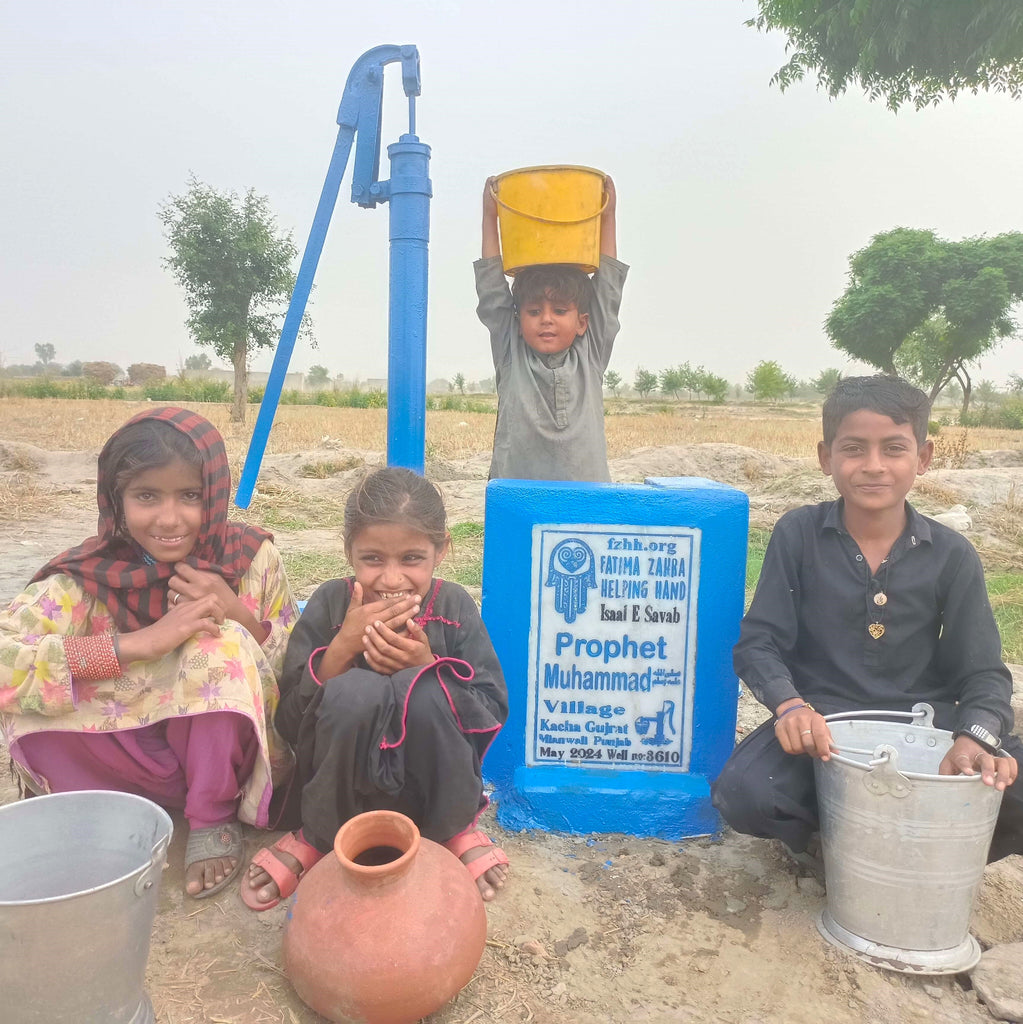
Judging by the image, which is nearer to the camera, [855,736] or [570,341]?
[855,736]

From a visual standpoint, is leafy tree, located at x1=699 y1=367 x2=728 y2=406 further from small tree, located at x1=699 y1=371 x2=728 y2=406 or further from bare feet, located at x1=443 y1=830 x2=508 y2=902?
bare feet, located at x1=443 y1=830 x2=508 y2=902

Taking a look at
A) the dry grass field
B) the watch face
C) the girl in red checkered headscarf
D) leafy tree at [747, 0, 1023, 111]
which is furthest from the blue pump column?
leafy tree at [747, 0, 1023, 111]

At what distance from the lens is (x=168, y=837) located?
4.79 feet

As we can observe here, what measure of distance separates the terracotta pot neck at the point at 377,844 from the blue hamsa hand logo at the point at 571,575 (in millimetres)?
909

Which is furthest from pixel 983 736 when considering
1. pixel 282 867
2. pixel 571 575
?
pixel 282 867

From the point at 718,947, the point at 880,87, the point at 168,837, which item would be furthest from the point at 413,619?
the point at 880,87

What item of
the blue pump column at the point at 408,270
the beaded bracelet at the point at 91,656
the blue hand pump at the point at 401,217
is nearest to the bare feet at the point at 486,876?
the beaded bracelet at the point at 91,656

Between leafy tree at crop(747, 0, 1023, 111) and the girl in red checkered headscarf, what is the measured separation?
12.9m

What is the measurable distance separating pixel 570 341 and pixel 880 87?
12.9m

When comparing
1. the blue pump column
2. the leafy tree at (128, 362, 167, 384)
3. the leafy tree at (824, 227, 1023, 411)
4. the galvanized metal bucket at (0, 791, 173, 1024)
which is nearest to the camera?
the galvanized metal bucket at (0, 791, 173, 1024)

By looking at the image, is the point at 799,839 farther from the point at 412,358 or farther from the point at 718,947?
the point at 412,358

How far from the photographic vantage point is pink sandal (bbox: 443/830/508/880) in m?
2.05

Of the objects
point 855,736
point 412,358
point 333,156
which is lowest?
point 855,736

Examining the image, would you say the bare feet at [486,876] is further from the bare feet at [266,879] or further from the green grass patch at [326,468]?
the green grass patch at [326,468]
